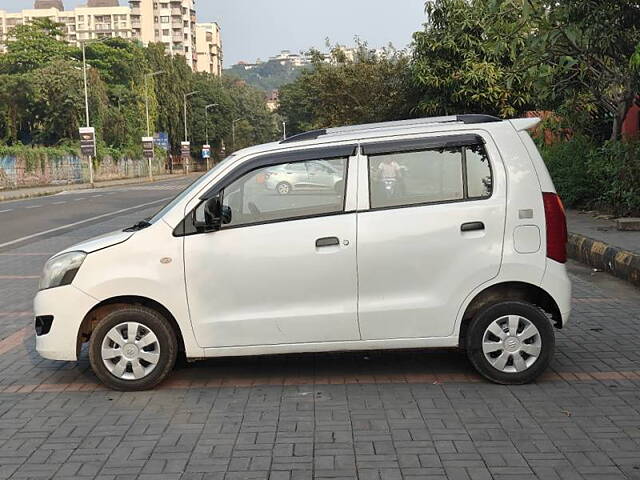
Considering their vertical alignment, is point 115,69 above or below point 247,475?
above

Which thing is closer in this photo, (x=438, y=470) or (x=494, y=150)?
(x=438, y=470)

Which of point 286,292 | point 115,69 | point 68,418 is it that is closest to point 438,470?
point 286,292

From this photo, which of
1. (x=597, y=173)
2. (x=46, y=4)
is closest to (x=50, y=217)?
(x=597, y=173)

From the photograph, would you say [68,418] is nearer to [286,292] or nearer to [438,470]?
[286,292]

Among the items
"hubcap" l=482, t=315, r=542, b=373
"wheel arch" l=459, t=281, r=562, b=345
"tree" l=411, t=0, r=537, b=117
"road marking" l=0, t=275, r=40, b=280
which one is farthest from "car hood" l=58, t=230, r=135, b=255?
"tree" l=411, t=0, r=537, b=117

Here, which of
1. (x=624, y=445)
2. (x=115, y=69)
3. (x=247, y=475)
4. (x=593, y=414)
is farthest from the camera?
(x=115, y=69)

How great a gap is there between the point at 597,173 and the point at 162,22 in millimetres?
129606

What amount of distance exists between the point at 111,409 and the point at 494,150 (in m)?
3.20

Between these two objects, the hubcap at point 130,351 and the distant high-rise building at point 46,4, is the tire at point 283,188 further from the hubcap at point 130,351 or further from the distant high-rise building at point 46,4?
the distant high-rise building at point 46,4

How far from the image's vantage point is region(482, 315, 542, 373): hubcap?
536 cm

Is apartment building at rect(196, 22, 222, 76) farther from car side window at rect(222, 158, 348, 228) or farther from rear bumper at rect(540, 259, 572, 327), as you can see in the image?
rear bumper at rect(540, 259, 572, 327)

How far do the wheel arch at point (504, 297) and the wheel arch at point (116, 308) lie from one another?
2.06 m

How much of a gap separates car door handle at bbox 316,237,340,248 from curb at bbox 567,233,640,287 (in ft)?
18.5

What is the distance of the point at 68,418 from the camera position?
5.00 meters
